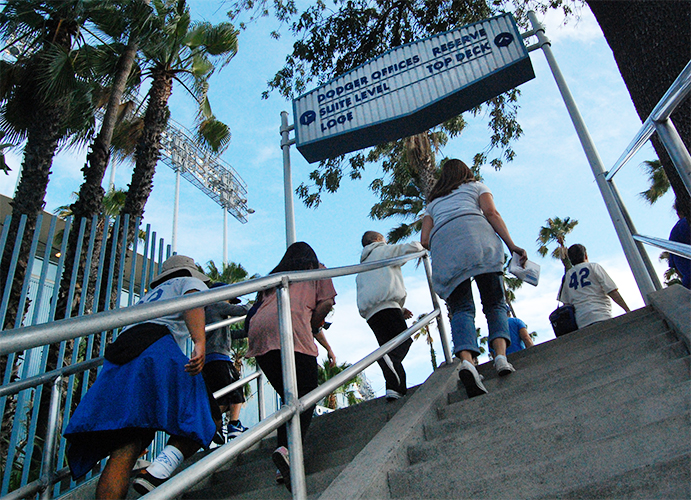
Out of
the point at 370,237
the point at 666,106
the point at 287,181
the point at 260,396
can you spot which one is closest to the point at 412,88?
the point at 287,181

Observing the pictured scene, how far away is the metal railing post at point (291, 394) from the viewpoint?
176 cm

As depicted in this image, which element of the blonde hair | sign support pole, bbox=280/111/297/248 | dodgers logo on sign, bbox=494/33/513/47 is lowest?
the blonde hair

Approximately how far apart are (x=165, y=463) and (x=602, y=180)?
13.3 ft

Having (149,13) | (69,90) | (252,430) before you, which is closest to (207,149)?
(149,13)

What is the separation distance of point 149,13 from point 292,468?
27.2ft

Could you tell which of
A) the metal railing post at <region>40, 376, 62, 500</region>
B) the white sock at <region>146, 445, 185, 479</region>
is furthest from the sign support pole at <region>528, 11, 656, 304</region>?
the metal railing post at <region>40, 376, 62, 500</region>

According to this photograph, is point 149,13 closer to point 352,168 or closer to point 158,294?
point 352,168

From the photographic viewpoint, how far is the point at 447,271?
315 cm

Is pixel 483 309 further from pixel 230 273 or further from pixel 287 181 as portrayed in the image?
pixel 230 273

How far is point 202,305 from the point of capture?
171 centimetres

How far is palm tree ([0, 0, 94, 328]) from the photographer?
6.11 meters

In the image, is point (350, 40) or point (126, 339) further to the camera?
point (350, 40)

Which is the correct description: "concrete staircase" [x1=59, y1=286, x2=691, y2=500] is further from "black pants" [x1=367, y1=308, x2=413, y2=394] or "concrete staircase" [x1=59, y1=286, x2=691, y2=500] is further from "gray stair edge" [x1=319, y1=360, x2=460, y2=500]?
"black pants" [x1=367, y1=308, x2=413, y2=394]

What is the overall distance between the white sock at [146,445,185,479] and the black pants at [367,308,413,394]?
165 cm
